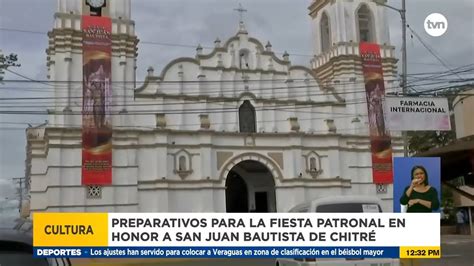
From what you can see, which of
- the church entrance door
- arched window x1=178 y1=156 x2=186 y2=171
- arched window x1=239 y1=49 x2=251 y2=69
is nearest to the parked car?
arched window x1=178 y1=156 x2=186 y2=171

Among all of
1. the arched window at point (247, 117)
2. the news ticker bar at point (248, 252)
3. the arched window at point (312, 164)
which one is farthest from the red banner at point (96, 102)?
the news ticker bar at point (248, 252)

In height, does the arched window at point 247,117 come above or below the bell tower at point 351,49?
below

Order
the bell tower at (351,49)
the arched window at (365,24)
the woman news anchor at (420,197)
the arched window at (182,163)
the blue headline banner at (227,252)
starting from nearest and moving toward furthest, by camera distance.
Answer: the blue headline banner at (227,252) < the woman news anchor at (420,197) < the arched window at (182,163) < the bell tower at (351,49) < the arched window at (365,24)

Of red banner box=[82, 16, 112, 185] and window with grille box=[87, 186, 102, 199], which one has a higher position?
red banner box=[82, 16, 112, 185]

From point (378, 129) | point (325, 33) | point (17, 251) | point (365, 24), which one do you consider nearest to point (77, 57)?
point (325, 33)

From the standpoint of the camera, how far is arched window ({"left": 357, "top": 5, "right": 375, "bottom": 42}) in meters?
29.5

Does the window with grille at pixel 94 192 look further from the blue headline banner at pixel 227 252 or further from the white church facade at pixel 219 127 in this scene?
the blue headline banner at pixel 227 252

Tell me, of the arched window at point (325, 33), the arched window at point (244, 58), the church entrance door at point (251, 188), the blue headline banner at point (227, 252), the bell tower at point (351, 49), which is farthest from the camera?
the arched window at point (325, 33)

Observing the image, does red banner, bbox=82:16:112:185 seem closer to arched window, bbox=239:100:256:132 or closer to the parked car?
arched window, bbox=239:100:256:132

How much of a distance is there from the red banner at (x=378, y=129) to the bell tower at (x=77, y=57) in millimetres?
Answer: 12304

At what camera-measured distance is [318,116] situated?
27438 mm

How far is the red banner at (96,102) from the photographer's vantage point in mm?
22625

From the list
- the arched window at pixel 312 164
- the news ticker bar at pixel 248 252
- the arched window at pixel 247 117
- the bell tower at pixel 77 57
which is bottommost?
the news ticker bar at pixel 248 252

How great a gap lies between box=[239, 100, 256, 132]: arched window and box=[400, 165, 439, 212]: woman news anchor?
1819 centimetres
